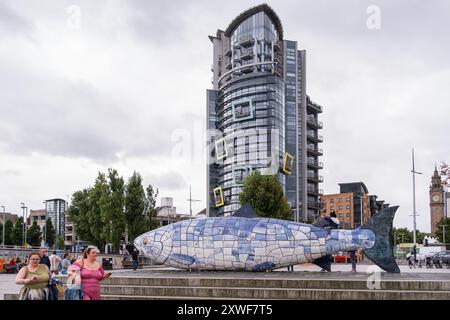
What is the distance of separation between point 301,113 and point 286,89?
596cm

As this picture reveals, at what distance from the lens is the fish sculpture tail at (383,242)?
64.6 feet

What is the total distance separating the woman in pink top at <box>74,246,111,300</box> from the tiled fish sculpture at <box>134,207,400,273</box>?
11527 mm

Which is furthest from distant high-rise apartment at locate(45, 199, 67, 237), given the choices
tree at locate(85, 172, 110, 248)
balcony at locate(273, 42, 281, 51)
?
balcony at locate(273, 42, 281, 51)

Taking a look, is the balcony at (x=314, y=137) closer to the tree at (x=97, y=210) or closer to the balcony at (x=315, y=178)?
the balcony at (x=315, y=178)

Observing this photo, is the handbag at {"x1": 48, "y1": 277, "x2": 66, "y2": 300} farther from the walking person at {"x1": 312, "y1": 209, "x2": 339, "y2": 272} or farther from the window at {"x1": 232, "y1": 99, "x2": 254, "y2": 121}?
the window at {"x1": 232, "y1": 99, "x2": 254, "y2": 121}

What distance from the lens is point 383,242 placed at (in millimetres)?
19656

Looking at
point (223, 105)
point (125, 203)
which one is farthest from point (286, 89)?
point (125, 203)

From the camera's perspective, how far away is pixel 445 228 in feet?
282

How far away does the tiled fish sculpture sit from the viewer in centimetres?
1978

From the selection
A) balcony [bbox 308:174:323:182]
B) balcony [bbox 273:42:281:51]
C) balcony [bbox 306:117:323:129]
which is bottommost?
balcony [bbox 308:174:323:182]

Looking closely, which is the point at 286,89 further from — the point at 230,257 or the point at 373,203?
the point at 230,257

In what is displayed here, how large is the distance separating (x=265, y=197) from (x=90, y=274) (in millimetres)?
36021

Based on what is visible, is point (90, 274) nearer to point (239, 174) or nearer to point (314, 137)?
point (239, 174)

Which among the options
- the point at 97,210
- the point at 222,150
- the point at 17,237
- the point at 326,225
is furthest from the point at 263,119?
the point at 326,225
